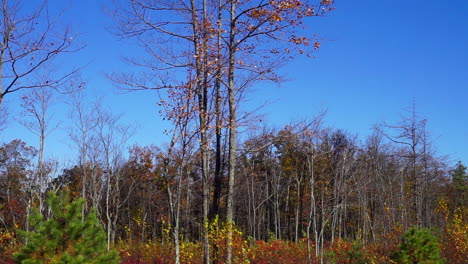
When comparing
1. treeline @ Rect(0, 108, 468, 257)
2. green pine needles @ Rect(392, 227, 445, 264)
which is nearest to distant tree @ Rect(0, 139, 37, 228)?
treeline @ Rect(0, 108, 468, 257)

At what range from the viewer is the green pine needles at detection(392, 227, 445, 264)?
1278 centimetres

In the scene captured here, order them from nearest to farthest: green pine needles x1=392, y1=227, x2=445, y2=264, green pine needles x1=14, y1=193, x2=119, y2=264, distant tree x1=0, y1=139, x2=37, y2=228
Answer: green pine needles x1=14, y1=193, x2=119, y2=264 < green pine needles x1=392, y1=227, x2=445, y2=264 < distant tree x1=0, y1=139, x2=37, y2=228

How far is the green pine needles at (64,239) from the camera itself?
625cm

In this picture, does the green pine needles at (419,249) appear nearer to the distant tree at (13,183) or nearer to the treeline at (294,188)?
the treeline at (294,188)

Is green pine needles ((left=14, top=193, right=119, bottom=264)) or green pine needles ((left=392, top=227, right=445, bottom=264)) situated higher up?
green pine needles ((left=14, top=193, right=119, bottom=264))

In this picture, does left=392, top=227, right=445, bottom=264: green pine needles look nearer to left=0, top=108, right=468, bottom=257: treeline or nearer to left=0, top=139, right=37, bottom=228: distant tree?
left=0, top=108, right=468, bottom=257: treeline

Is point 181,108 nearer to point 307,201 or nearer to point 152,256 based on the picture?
point 152,256

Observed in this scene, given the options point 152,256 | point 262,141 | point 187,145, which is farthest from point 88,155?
point 262,141

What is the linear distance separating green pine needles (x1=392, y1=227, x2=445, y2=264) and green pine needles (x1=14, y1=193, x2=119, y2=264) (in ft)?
29.1

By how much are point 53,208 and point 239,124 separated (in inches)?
190

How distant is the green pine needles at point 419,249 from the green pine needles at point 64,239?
8.88 metres

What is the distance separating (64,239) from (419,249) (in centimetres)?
974

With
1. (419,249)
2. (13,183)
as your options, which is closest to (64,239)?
(419,249)

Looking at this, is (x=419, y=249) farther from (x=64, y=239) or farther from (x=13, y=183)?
(x=13, y=183)
